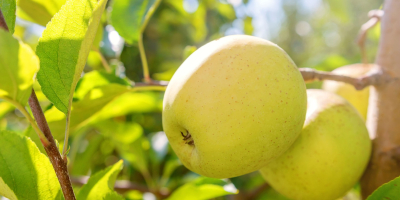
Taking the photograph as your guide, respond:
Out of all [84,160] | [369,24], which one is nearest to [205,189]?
[369,24]

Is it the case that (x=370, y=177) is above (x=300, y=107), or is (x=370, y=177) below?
below

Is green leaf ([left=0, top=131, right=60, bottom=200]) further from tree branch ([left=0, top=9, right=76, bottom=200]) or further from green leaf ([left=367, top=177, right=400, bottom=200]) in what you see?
green leaf ([left=367, top=177, right=400, bottom=200])

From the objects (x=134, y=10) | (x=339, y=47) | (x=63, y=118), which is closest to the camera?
(x=63, y=118)

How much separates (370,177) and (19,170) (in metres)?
0.62

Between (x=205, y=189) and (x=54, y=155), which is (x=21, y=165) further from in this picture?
(x=205, y=189)

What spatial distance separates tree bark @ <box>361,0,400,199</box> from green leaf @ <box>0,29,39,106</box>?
0.62 metres

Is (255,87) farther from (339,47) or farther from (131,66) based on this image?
(339,47)

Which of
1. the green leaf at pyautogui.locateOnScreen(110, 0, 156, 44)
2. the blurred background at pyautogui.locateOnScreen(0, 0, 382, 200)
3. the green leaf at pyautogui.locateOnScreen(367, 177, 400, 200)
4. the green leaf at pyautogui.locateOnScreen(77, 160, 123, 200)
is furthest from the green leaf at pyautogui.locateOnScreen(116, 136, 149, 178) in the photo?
the green leaf at pyautogui.locateOnScreen(367, 177, 400, 200)

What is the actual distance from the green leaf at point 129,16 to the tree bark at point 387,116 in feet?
1.77

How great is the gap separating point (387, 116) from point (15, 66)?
0.64 metres

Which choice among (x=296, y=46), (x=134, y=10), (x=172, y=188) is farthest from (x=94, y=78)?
(x=296, y=46)

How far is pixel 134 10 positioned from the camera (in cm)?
78

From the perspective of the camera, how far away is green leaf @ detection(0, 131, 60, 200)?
0.40 meters

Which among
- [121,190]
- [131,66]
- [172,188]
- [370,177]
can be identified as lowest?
[172,188]
